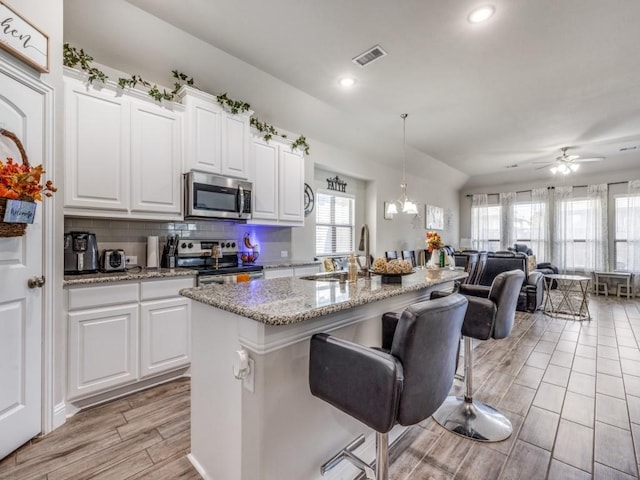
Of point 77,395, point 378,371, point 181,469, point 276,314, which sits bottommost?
point 181,469

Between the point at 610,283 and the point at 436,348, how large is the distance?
8.52 metres

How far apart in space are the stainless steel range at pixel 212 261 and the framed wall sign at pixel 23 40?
1.75m

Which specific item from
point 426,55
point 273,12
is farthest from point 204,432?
point 426,55

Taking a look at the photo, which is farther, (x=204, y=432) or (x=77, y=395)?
(x=77, y=395)

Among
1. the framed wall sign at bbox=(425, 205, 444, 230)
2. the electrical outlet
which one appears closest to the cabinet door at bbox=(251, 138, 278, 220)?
the electrical outlet

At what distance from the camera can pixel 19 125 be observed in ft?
5.84

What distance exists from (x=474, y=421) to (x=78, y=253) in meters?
3.16

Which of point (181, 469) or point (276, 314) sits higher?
point (276, 314)

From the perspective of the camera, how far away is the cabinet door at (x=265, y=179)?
361 centimetres

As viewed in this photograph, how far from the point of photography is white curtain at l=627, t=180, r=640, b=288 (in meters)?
6.73

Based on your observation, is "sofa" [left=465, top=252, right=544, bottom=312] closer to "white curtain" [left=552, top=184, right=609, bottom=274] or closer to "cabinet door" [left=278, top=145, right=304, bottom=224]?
"white curtain" [left=552, top=184, right=609, bottom=274]

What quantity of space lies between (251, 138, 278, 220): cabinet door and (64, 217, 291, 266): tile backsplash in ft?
1.23

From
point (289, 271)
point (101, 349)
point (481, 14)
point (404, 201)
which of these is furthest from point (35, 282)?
point (404, 201)

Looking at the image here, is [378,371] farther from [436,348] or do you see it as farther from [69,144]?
[69,144]
